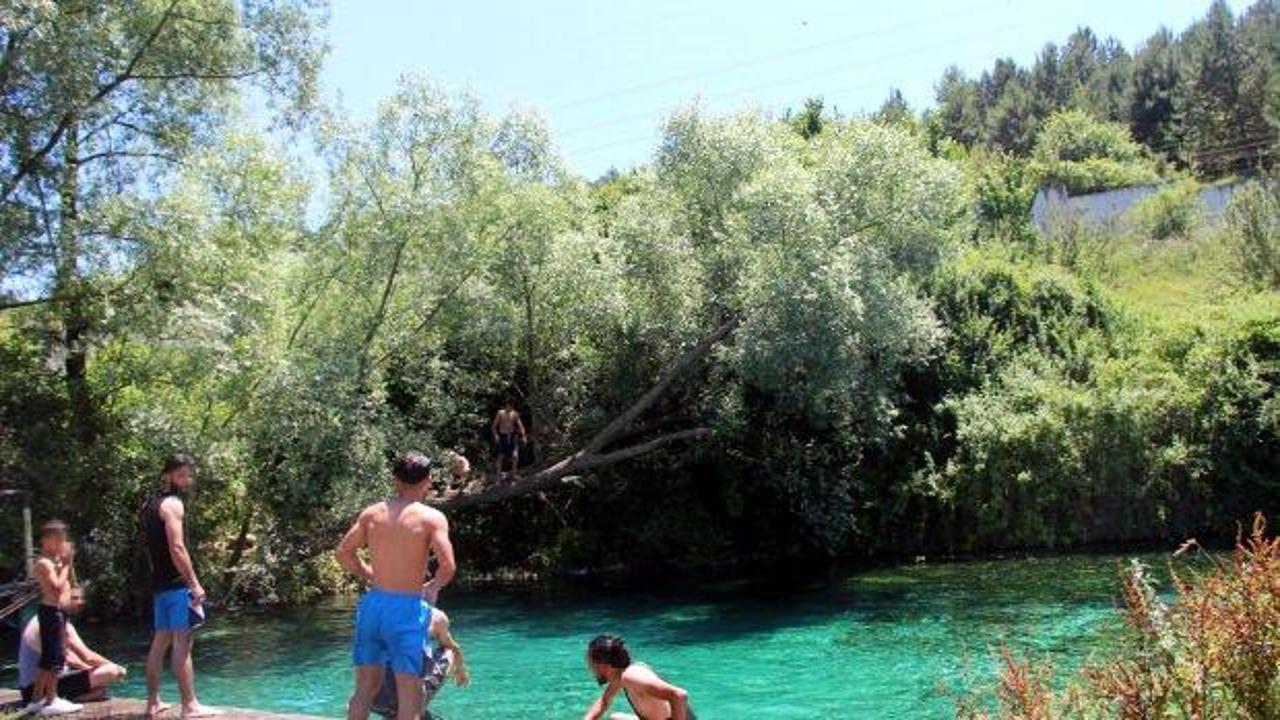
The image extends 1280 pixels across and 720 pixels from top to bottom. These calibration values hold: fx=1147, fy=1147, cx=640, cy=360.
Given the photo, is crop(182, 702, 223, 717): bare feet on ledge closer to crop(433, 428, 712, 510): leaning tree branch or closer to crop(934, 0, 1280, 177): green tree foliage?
crop(433, 428, 712, 510): leaning tree branch

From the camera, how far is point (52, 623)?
342 inches

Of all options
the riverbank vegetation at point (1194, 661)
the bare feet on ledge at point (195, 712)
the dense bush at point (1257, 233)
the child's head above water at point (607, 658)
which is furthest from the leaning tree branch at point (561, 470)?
the dense bush at point (1257, 233)

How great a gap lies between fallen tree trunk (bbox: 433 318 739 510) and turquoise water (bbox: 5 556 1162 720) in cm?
203

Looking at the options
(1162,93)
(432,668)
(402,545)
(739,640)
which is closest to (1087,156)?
(1162,93)

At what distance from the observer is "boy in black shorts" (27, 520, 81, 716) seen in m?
8.66

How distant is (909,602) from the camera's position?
18.4 m

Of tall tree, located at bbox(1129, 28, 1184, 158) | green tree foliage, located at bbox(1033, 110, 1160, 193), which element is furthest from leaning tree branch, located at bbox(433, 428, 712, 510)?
tall tree, located at bbox(1129, 28, 1184, 158)

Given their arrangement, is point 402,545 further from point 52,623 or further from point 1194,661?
point 1194,661

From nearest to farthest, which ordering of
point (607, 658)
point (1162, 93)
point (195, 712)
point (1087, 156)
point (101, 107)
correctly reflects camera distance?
point (607, 658), point (195, 712), point (101, 107), point (1087, 156), point (1162, 93)

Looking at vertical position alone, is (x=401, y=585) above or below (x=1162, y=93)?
below

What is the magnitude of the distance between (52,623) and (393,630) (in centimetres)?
371

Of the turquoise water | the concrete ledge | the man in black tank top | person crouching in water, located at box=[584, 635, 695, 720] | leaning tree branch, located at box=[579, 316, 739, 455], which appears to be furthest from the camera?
leaning tree branch, located at box=[579, 316, 739, 455]

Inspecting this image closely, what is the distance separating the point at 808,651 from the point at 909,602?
Result: 3.75 m

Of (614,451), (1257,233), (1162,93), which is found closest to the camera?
(614,451)
